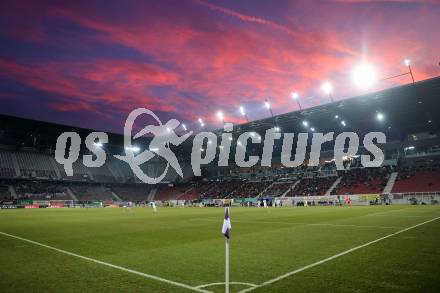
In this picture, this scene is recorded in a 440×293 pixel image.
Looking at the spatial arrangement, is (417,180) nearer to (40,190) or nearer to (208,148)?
(208,148)

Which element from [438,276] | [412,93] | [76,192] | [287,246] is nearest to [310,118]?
[412,93]

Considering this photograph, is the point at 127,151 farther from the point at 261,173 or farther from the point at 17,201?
the point at 261,173

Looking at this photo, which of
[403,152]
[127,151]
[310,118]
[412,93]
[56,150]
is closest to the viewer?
[412,93]

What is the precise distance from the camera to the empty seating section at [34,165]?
7019 centimetres

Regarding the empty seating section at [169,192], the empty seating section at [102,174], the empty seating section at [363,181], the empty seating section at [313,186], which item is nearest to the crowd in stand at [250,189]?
the empty seating section at [313,186]

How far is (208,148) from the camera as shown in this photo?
7600 cm

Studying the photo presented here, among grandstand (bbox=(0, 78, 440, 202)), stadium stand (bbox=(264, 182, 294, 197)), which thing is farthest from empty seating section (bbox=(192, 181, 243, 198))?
stadium stand (bbox=(264, 182, 294, 197))

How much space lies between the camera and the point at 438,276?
22.2ft

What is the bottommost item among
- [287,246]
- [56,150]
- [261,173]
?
[287,246]

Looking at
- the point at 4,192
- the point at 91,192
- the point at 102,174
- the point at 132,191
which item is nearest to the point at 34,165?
the point at 4,192

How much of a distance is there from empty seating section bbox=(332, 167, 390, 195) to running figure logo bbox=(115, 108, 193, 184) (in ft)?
93.5

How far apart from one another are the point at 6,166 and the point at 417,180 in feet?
245

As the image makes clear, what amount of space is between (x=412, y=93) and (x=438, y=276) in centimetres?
4112

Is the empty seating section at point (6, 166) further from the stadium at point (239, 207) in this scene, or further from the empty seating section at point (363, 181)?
the empty seating section at point (363, 181)
